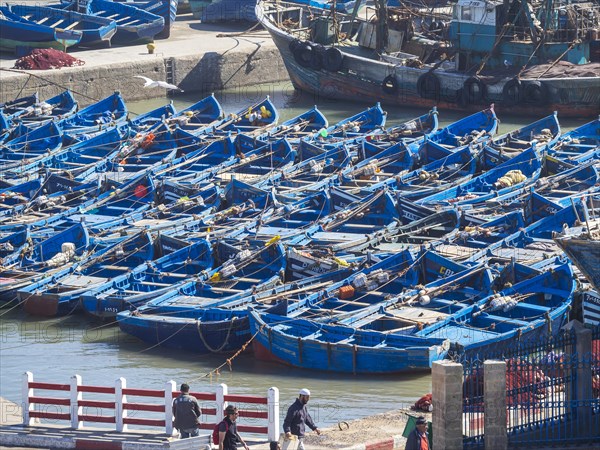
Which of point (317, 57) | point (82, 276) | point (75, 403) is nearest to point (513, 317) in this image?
point (82, 276)

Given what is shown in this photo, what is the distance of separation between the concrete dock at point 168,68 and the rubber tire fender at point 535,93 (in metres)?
12.0

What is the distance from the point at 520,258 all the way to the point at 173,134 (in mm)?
14640

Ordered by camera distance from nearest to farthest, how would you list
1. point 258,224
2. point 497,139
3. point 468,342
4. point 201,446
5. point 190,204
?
point 201,446 → point 468,342 → point 258,224 → point 190,204 → point 497,139

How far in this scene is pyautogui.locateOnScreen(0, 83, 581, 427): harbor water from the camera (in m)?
27.0

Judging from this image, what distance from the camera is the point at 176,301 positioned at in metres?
30.2

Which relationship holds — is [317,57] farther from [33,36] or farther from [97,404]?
[97,404]

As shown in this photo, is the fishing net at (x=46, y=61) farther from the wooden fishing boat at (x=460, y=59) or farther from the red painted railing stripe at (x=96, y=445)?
the red painted railing stripe at (x=96, y=445)

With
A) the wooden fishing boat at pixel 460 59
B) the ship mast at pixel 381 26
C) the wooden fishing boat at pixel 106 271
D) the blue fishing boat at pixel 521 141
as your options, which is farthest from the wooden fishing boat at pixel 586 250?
the ship mast at pixel 381 26

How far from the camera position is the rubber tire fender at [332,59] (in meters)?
54.5

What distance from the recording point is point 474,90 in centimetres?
5156

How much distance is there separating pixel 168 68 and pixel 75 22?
518 centimetres

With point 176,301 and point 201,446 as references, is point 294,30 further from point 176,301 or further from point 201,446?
point 201,446

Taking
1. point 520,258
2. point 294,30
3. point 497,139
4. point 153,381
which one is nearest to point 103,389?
point 153,381

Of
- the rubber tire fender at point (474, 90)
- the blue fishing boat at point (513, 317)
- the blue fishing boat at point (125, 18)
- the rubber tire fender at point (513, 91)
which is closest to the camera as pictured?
the blue fishing boat at point (513, 317)
